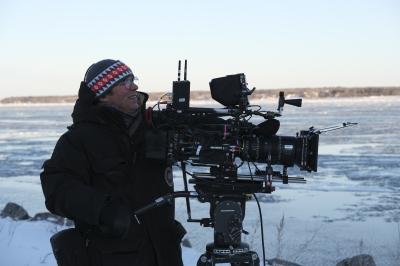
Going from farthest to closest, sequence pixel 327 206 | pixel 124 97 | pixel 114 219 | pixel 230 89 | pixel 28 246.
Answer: pixel 327 206, pixel 28 246, pixel 230 89, pixel 124 97, pixel 114 219

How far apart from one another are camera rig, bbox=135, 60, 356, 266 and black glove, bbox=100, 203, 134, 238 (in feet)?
1.43

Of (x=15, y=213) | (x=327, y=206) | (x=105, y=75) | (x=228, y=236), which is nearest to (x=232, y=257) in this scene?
(x=228, y=236)

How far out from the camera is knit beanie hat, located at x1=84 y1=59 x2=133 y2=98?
8.05 ft

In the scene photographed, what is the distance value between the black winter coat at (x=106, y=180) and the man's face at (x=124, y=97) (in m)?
0.08

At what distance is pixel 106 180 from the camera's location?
2.39m

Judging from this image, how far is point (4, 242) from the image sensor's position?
183 inches

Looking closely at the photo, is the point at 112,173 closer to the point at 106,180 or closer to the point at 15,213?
the point at 106,180

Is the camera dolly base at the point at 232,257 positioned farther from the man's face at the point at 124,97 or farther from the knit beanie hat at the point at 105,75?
the knit beanie hat at the point at 105,75

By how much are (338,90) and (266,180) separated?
3490 inches

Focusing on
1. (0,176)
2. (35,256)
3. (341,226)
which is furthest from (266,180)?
(0,176)

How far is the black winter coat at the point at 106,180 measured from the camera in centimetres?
215

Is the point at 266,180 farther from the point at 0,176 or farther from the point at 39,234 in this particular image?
the point at 0,176

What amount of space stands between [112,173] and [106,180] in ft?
0.13

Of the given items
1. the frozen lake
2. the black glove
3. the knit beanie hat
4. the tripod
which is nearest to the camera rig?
the tripod
